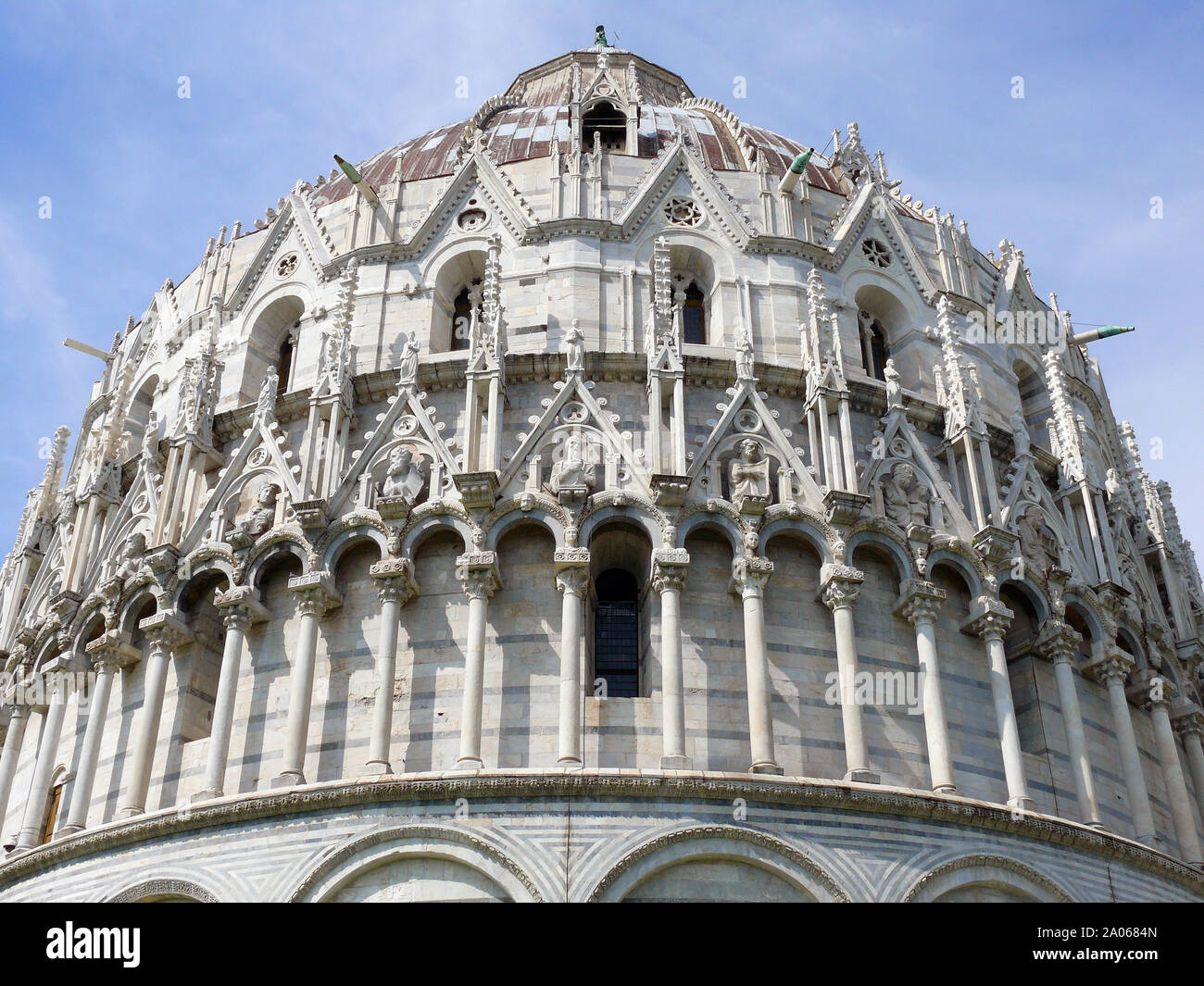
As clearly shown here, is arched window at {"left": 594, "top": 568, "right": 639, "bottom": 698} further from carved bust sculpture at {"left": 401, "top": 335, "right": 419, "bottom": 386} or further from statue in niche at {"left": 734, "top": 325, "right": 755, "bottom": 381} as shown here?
carved bust sculpture at {"left": 401, "top": 335, "right": 419, "bottom": 386}

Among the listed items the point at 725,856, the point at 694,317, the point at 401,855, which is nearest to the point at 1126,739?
the point at 725,856

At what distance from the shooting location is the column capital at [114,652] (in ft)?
78.7

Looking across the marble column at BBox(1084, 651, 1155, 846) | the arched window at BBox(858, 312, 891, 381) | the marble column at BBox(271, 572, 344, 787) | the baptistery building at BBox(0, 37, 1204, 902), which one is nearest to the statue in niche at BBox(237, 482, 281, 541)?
the baptistery building at BBox(0, 37, 1204, 902)

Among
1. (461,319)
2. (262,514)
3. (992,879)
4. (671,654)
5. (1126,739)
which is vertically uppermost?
(461,319)

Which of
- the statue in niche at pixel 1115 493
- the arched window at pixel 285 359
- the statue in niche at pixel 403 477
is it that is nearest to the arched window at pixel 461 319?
the arched window at pixel 285 359

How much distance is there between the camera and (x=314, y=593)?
73.6 feet

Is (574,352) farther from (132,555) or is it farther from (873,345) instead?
(132,555)

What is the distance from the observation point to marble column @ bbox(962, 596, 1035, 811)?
70.5ft

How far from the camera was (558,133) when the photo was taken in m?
30.8

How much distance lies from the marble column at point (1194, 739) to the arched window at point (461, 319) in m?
15.7

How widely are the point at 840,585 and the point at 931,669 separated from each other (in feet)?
6.46
